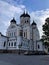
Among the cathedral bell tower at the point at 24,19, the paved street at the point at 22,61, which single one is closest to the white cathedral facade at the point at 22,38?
the cathedral bell tower at the point at 24,19

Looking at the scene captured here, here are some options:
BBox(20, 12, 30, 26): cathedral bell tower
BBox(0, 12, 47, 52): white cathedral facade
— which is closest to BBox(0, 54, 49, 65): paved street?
BBox(0, 12, 47, 52): white cathedral facade

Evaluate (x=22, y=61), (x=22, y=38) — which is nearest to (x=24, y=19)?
Result: (x=22, y=38)

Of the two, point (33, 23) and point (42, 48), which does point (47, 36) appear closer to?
point (42, 48)

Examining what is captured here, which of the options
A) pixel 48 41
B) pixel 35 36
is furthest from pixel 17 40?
pixel 48 41

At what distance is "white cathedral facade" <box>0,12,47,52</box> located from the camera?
66.8 metres

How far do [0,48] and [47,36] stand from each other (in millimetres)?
36543

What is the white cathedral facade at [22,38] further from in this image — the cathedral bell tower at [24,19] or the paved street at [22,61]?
the paved street at [22,61]

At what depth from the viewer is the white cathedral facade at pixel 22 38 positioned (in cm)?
6679

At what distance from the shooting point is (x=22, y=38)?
68.4m

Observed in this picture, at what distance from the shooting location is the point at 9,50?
6712 cm

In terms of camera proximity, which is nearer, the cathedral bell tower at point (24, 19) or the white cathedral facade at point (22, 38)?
the white cathedral facade at point (22, 38)

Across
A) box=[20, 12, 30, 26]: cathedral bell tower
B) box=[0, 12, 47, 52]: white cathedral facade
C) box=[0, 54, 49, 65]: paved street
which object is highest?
box=[20, 12, 30, 26]: cathedral bell tower

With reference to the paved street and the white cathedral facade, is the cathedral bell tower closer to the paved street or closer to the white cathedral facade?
the white cathedral facade

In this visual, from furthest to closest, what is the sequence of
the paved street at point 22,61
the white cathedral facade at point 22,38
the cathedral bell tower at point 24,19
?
1. the cathedral bell tower at point 24,19
2. the white cathedral facade at point 22,38
3. the paved street at point 22,61
